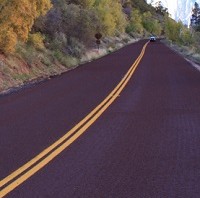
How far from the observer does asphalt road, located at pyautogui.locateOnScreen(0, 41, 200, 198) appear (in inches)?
264

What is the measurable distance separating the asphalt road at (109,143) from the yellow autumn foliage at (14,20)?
17.8 ft

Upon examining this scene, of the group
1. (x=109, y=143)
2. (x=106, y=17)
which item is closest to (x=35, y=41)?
(x=109, y=143)

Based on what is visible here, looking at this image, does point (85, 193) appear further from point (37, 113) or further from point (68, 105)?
point (68, 105)

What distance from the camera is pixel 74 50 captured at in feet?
119

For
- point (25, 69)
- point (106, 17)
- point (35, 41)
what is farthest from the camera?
point (106, 17)

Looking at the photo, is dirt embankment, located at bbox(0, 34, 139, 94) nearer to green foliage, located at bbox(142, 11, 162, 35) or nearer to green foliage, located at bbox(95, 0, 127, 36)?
green foliage, located at bbox(95, 0, 127, 36)

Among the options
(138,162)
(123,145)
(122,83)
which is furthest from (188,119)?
(122,83)

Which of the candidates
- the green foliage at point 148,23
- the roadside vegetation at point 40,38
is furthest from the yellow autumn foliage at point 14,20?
the green foliage at point 148,23

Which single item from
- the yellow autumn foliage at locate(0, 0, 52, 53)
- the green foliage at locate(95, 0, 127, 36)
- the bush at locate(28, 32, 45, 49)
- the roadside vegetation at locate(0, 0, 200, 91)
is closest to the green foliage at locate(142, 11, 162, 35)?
the green foliage at locate(95, 0, 127, 36)

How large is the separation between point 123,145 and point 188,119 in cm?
333

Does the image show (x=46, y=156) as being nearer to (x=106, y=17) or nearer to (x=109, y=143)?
(x=109, y=143)

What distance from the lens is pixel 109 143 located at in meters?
9.41

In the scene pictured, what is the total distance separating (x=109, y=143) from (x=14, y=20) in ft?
45.8

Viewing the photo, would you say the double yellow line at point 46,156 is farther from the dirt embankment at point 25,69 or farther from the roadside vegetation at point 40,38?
the roadside vegetation at point 40,38
